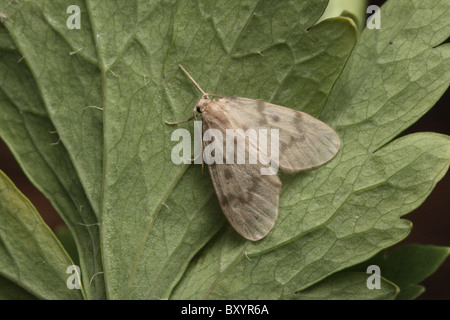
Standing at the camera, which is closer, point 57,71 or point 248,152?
point 57,71

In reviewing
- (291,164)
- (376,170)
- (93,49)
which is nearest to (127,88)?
(93,49)

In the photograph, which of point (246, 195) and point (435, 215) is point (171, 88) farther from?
point (435, 215)

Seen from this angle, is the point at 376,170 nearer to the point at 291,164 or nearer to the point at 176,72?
the point at 291,164

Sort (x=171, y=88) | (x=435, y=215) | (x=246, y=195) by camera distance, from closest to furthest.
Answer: (x=171, y=88), (x=246, y=195), (x=435, y=215)

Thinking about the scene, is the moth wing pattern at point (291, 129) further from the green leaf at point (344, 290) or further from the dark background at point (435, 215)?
the dark background at point (435, 215)

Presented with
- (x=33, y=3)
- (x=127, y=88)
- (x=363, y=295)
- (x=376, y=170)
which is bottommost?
(x=363, y=295)

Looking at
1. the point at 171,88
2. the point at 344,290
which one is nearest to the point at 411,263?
the point at 344,290

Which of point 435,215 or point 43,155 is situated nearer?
point 43,155
